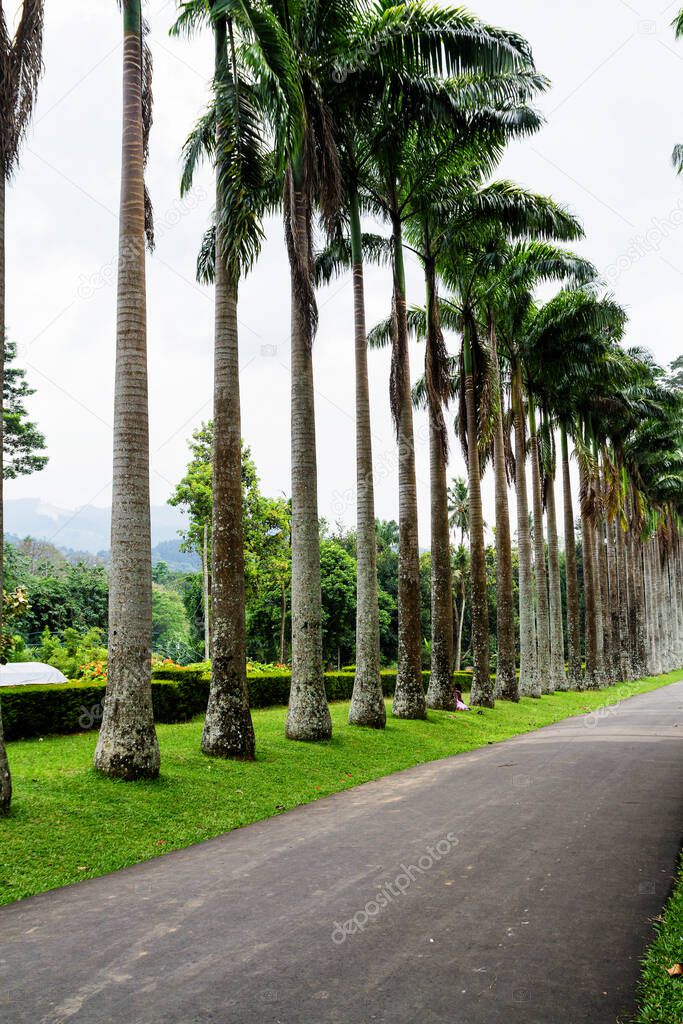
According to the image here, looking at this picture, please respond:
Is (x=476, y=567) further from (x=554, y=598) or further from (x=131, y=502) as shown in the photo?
(x=131, y=502)

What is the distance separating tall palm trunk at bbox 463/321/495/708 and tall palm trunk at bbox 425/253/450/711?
2189 mm

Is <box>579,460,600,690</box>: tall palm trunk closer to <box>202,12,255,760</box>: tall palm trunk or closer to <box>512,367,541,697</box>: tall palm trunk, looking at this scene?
<box>512,367,541,697</box>: tall palm trunk

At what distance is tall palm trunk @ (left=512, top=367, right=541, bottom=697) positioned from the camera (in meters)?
28.9

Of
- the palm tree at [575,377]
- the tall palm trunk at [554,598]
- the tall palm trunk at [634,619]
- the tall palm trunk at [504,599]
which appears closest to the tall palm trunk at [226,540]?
the tall palm trunk at [504,599]

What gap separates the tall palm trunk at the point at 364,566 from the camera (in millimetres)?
17062

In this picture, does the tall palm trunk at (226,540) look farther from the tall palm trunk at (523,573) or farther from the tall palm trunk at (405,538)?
the tall palm trunk at (523,573)

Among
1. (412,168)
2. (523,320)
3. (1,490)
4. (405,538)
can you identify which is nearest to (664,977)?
(1,490)

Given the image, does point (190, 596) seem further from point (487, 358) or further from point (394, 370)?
point (394, 370)

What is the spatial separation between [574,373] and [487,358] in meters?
7.73

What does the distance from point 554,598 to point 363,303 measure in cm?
1903

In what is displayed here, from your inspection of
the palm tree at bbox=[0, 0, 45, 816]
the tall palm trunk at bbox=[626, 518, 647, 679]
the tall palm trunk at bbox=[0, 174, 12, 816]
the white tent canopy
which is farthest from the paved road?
the tall palm trunk at bbox=[626, 518, 647, 679]

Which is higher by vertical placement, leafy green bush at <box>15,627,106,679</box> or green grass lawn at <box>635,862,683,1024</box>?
leafy green bush at <box>15,627,106,679</box>

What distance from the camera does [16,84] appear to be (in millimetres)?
9797

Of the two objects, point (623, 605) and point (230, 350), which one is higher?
point (230, 350)
